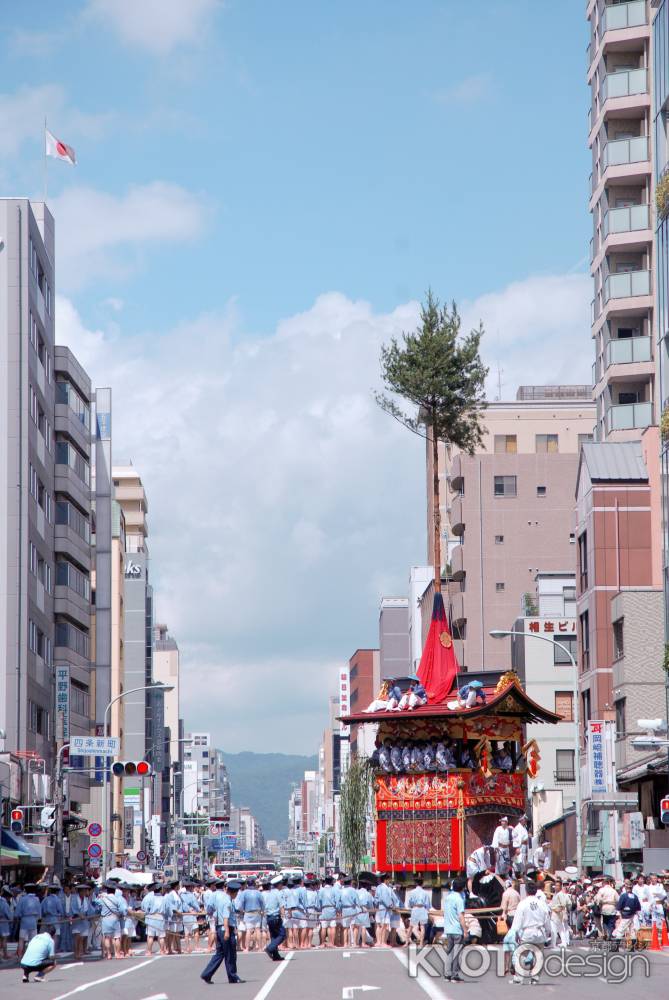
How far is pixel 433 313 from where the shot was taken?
59.7 meters

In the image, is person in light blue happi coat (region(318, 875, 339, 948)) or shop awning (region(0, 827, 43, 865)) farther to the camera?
shop awning (region(0, 827, 43, 865))

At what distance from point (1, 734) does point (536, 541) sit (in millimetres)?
41852

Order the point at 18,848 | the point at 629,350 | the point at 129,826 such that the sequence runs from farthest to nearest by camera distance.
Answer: the point at 129,826
the point at 629,350
the point at 18,848

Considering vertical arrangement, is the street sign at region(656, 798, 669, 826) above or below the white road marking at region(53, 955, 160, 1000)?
above

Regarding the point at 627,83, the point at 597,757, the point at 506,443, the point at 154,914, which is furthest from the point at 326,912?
the point at 506,443

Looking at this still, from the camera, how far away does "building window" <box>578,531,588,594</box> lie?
210 ft

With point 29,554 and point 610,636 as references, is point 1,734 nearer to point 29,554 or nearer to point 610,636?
point 29,554

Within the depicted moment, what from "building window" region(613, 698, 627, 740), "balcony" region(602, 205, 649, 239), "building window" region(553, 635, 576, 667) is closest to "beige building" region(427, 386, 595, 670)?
"building window" region(553, 635, 576, 667)

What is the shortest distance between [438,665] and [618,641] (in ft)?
47.5

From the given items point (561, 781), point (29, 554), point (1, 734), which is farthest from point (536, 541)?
point (1, 734)

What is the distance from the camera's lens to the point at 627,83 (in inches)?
2608

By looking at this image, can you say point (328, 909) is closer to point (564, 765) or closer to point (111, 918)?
point (111, 918)

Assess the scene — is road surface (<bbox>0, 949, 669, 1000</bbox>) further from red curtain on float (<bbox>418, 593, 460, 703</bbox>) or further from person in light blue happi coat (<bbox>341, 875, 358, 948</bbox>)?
red curtain on float (<bbox>418, 593, 460, 703</bbox>)

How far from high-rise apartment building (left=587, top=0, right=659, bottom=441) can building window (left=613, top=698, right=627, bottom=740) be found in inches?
527
